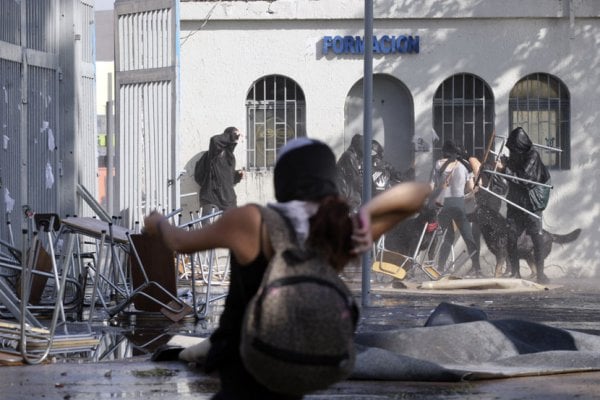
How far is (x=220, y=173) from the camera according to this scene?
78.8 feet

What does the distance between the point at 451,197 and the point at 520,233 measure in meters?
1.22

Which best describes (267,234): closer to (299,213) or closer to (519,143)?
(299,213)

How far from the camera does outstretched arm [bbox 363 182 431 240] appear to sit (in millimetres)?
4906

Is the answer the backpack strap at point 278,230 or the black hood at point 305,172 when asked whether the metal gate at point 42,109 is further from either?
the backpack strap at point 278,230

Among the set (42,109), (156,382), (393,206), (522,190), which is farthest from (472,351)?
(522,190)

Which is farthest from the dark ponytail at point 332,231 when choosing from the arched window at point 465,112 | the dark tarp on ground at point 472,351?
the arched window at point 465,112

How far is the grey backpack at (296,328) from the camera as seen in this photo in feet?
14.6

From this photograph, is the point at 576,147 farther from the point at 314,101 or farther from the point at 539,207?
the point at 314,101

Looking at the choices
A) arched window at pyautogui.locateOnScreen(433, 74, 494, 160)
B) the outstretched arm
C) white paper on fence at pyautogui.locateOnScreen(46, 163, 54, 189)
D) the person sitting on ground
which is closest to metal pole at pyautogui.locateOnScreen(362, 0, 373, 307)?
white paper on fence at pyautogui.locateOnScreen(46, 163, 54, 189)

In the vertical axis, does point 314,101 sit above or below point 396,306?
above

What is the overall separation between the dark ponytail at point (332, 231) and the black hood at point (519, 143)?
18.1 m

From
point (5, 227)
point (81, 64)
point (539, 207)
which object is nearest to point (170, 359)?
point (5, 227)

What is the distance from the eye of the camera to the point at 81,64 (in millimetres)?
16594

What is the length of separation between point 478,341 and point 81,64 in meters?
8.47
